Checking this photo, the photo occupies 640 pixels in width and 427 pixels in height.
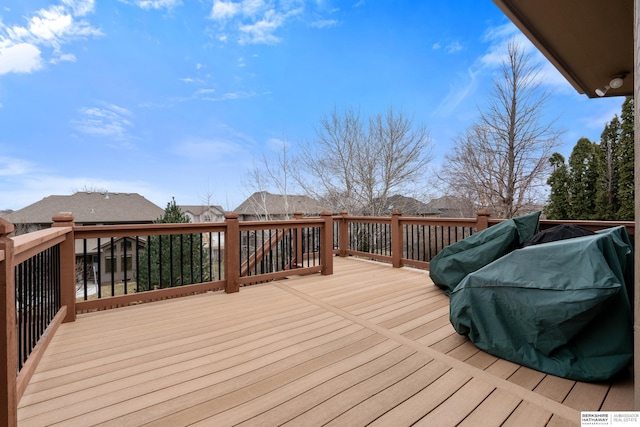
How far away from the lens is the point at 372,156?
12320mm

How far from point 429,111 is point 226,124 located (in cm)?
1643

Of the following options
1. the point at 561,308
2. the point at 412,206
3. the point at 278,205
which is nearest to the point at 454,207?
the point at 412,206

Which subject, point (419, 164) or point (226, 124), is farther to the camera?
point (226, 124)

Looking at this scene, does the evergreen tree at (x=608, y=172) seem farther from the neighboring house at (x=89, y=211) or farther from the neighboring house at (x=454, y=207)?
the neighboring house at (x=89, y=211)

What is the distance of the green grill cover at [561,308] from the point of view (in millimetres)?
1577

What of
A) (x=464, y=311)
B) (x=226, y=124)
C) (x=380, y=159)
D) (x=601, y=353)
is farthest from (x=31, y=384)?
(x=226, y=124)

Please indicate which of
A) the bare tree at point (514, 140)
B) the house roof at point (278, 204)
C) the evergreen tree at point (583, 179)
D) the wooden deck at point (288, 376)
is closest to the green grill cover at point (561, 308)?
the wooden deck at point (288, 376)

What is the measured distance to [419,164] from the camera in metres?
12.4

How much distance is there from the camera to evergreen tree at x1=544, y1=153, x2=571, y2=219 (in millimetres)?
7707

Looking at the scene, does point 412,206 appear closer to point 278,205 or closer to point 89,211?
point 278,205

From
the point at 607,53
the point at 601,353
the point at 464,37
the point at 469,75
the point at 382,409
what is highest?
the point at 464,37

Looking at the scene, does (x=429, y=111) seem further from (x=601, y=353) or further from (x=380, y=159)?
(x=601, y=353)

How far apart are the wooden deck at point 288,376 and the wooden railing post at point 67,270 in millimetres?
147

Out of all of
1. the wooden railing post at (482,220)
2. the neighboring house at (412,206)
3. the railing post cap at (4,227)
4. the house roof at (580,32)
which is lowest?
the wooden railing post at (482,220)
